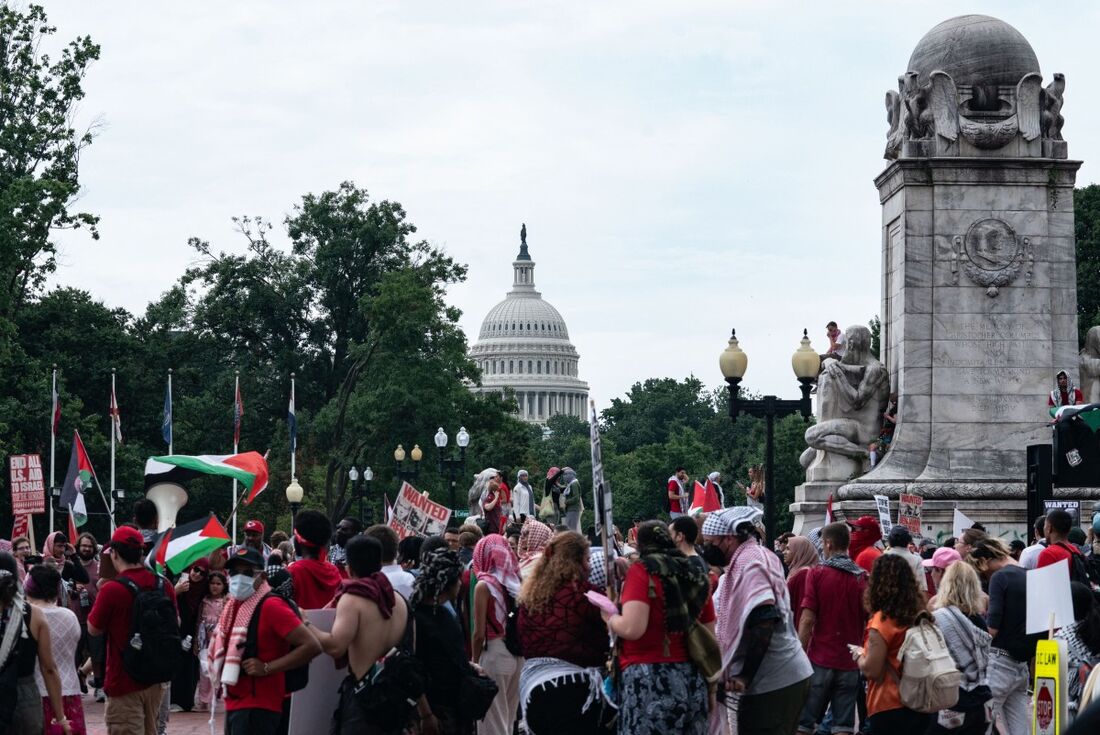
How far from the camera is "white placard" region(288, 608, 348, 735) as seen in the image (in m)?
10.2

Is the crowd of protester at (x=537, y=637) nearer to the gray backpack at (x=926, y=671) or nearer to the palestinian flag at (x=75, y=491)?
the gray backpack at (x=926, y=671)

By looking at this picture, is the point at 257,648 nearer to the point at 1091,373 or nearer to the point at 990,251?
the point at 990,251

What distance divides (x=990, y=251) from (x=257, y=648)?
57.5 ft

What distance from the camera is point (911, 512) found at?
71.6 ft

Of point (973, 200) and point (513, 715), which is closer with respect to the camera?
point (513, 715)

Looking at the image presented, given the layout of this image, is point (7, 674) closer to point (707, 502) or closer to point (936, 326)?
point (707, 502)

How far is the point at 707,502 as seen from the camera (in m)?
23.9

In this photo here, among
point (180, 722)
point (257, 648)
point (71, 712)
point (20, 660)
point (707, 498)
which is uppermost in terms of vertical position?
point (707, 498)

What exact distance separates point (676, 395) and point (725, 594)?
14753cm

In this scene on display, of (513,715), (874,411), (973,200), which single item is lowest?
(513,715)

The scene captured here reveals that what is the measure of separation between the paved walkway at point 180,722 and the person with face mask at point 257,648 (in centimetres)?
741

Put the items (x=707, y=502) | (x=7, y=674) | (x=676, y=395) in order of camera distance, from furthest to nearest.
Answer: (x=676, y=395)
(x=707, y=502)
(x=7, y=674)

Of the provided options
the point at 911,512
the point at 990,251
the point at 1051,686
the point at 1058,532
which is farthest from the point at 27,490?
the point at 1051,686

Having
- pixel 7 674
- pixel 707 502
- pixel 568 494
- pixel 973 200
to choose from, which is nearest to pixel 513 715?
pixel 7 674
